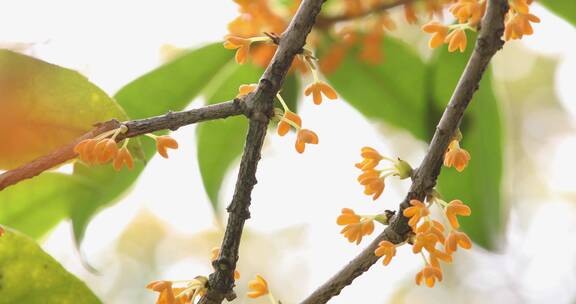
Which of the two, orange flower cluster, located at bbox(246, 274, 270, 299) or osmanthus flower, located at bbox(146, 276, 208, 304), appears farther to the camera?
orange flower cluster, located at bbox(246, 274, 270, 299)

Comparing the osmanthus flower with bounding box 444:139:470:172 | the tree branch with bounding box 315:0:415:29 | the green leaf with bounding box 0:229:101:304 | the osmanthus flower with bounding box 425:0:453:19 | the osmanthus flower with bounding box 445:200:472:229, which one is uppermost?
the osmanthus flower with bounding box 425:0:453:19

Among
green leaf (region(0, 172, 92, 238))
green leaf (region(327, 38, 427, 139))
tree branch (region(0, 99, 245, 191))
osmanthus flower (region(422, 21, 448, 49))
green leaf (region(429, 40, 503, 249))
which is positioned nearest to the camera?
tree branch (region(0, 99, 245, 191))

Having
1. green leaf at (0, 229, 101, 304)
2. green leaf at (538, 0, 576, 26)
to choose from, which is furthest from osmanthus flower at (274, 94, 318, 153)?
green leaf at (538, 0, 576, 26)

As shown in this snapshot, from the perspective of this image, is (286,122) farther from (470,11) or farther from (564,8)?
(564,8)

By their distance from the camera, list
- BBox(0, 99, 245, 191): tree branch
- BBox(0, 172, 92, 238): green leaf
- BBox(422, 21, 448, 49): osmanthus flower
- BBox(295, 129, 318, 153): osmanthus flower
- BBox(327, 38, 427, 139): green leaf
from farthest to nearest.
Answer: BBox(327, 38, 427, 139): green leaf → BBox(0, 172, 92, 238): green leaf → BBox(422, 21, 448, 49): osmanthus flower → BBox(295, 129, 318, 153): osmanthus flower → BBox(0, 99, 245, 191): tree branch

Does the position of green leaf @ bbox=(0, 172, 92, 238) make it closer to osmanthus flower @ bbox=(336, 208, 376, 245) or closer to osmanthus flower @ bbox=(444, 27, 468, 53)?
osmanthus flower @ bbox=(336, 208, 376, 245)

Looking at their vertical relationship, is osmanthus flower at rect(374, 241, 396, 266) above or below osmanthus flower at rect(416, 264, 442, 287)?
below

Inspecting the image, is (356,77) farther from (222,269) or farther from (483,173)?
(222,269)
